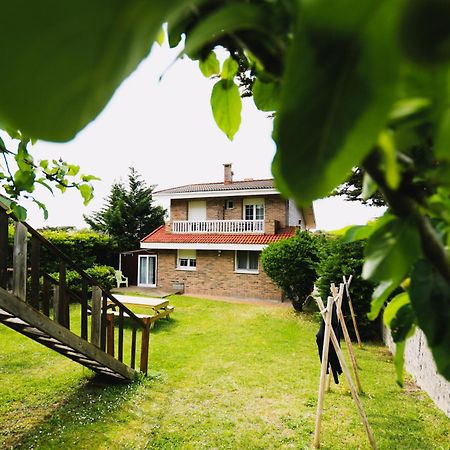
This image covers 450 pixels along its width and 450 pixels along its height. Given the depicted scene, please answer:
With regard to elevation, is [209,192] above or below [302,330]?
above

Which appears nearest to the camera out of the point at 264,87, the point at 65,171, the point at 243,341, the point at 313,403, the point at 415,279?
the point at 415,279

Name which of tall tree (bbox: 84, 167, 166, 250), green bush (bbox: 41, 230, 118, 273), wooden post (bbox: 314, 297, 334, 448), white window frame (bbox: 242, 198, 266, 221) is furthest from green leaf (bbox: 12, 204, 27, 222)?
tall tree (bbox: 84, 167, 166, 250)

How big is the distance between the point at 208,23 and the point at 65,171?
7.81 ft

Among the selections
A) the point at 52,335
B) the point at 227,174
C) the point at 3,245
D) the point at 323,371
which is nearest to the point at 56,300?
the point at 52,335

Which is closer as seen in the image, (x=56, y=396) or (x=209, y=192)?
(x=56, y=396)

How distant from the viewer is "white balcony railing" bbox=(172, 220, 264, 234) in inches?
648

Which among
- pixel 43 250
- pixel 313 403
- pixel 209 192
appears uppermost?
pixel 209 192

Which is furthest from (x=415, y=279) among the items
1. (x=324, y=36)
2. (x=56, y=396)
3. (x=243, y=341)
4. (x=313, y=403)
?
(x=243, y=341)

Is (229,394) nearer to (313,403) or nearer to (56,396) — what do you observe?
(313,403)

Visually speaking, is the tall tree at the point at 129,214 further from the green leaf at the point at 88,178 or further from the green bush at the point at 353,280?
the green leaf at the point at 88,178

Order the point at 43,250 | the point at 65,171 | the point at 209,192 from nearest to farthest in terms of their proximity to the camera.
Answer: the point at 65,171 → the point at 43,250 → the point at 209,192

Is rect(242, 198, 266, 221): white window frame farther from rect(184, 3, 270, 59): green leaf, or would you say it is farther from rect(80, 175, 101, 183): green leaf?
rect(184, 3, 270, 59): green leaf

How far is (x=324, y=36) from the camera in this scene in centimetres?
13

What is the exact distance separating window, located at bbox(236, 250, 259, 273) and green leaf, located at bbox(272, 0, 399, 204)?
15.6 meters
